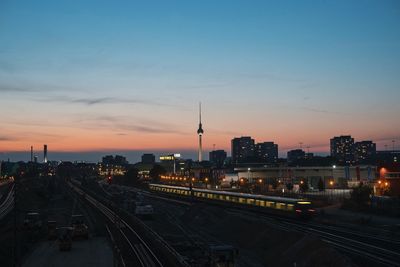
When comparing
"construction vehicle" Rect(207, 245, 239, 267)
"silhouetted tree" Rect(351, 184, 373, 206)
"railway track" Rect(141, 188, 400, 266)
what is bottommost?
"railway track" Rect(141, 188, 400, 266)

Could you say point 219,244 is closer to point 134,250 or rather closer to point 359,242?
point 134,250

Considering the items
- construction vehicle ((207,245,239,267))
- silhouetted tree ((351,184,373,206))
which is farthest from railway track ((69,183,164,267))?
silhouetted tree ((351,184,373,206))

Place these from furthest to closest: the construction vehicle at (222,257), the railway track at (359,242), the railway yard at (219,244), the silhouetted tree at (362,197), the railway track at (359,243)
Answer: the silhouetted tree at (362,197) < the railway yard at (219,244) < the railway track at (359,242) < the railway track at (359,243) < the construction vehicle at (222,257)

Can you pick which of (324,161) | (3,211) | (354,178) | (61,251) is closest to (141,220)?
(61,251)

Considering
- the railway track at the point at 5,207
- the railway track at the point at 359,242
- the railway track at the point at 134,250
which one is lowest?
the railway track at the point at 5,207

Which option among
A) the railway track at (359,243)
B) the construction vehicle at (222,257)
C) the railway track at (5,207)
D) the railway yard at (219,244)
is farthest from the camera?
the railway track at (5,207)

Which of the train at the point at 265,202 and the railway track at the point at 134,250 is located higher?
the train at the point at 265,202

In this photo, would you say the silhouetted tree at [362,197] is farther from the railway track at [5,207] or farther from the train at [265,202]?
the railway track at [5,207]

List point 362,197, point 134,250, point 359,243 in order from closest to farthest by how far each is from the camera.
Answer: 1. point 359,243
2. point 134,250
3. point 362,197

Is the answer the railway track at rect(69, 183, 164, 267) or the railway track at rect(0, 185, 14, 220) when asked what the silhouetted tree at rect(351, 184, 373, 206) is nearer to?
the railway track at rect(69, 183, 164, 267)

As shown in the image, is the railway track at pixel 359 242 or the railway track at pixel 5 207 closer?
the railway track at pixel 359 242

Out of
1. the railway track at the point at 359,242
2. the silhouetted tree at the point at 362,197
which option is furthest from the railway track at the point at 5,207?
the silhouetted tree at the point at 362,197

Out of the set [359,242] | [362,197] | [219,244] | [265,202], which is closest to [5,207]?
[265,202]

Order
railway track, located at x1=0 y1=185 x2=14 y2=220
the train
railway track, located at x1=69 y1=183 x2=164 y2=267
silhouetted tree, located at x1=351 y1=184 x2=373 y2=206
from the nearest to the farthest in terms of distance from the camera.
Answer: railway track, located at x1=69 y1=183 x2=164 y2=267 → the train → silhouetted tree, located at x1=351 y1=184 x2=373 y2=206 → railway track, located at x1=0 y1=185 x2=14 y2=220
